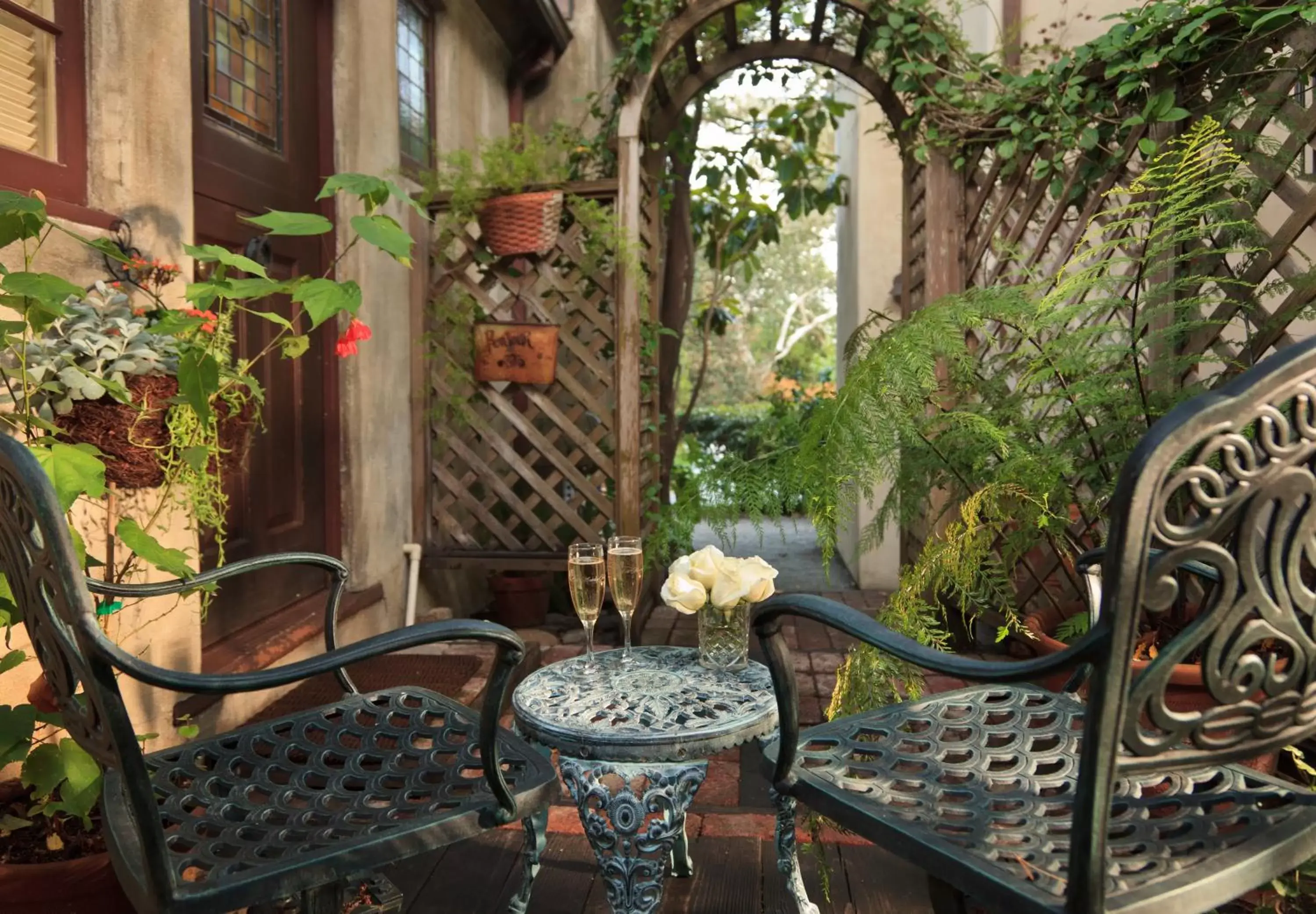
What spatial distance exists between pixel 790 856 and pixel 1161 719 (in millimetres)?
595

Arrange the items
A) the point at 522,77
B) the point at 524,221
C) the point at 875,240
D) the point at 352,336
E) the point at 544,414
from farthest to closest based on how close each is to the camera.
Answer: the point at 522,77 < the point at 875,240 < the point at 544,414 < the point at 524,221 < the point at 352,336

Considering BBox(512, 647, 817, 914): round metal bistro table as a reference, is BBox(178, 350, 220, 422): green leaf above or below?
above

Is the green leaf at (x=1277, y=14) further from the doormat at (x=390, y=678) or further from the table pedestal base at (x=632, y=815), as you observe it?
the doormat at (x=390, y=678)

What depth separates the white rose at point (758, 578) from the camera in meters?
1.49

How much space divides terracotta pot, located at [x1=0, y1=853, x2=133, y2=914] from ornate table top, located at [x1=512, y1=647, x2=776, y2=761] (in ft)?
1.99

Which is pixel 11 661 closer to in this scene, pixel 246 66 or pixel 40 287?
pixel 40 287

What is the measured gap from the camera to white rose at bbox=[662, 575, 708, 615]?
149cm

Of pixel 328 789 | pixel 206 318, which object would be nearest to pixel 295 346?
pixel 206 318

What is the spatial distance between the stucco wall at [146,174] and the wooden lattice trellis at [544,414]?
5.45 feet

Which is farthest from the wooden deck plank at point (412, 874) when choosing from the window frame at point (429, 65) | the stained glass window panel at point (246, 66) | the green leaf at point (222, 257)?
the window frame at point (429, 65)

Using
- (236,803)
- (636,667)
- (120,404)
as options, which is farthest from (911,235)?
(236,803)

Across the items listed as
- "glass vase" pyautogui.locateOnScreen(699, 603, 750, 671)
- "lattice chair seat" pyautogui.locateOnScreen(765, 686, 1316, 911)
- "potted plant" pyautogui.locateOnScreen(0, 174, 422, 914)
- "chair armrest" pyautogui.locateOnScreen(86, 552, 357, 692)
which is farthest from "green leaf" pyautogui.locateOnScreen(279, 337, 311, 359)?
"lattice chair seat" pyautogui.locateOnScreen(765, 686, 1316, 911)

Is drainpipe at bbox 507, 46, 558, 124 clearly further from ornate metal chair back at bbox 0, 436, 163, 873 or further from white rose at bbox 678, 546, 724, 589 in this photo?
ornate metal chair back at bbox 0, 436, 163, 873

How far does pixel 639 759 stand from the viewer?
4.34ft
